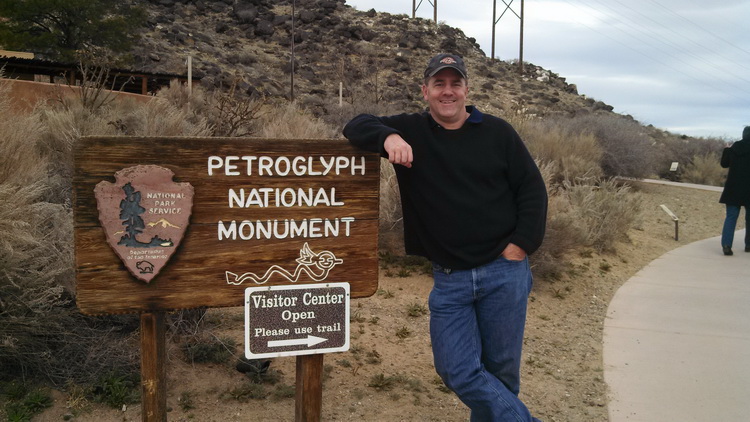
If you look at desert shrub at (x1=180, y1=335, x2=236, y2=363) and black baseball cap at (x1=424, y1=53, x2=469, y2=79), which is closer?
Result: black baseball cap at (x1=424, y1=53, x2=469, y2=79)

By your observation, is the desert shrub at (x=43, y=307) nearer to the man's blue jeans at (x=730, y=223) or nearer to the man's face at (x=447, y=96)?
the man's face at (x=447, y=96)

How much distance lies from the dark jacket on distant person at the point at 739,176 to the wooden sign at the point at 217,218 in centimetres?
758

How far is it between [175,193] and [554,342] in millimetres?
3711

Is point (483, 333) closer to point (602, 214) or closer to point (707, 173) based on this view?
point (602, 214)

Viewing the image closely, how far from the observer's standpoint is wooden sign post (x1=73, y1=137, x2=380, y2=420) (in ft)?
8.93

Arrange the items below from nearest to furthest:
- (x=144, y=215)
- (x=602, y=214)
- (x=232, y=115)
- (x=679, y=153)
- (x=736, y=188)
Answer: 1. (x=144, y=215)
2. (x=602, y=214)
3. (x=736, y=188)
4. (x=232, y=115)
5. (x=679, y=153)

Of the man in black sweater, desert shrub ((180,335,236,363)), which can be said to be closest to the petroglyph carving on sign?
the man in black sweater

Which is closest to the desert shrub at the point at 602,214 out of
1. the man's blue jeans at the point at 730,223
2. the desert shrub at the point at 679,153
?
the man's blue jeans at the point at 730,223

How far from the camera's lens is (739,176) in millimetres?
9133

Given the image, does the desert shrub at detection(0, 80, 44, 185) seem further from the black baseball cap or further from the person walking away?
the person walking away

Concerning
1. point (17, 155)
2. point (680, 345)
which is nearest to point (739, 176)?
point (680, 345)

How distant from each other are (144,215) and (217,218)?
304mm

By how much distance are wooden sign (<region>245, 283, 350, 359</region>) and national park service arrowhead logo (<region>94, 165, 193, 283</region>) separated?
43 centimetres

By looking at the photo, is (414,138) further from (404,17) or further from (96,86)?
(404,17)
